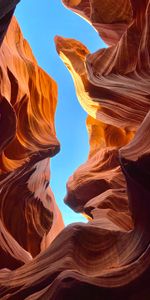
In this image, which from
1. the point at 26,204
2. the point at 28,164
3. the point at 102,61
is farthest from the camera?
the point at 102,61

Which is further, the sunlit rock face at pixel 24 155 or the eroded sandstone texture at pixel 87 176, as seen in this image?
the sunlit rock face at pixel 24 155

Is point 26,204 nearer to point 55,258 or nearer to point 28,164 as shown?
point 28,164

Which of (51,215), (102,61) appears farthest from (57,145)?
(102,61)

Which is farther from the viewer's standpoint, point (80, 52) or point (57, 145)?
point (80, 52)

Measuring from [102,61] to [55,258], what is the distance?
4.00m

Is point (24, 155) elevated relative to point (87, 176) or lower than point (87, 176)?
elevated

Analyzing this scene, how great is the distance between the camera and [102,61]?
6.16 metres

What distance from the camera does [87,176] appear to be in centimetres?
588

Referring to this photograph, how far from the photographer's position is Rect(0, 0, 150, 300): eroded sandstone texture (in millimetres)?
2273

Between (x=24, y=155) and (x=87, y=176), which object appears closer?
→ (x=24, y=155)

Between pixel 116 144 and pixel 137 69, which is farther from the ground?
pixel 137 69

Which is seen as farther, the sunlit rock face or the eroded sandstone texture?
the sunlit rock face

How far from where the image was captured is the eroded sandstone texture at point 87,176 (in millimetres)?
2273

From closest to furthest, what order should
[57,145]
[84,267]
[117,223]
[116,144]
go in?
[84,267] < [117,223] < [57,145] < [116,144]
